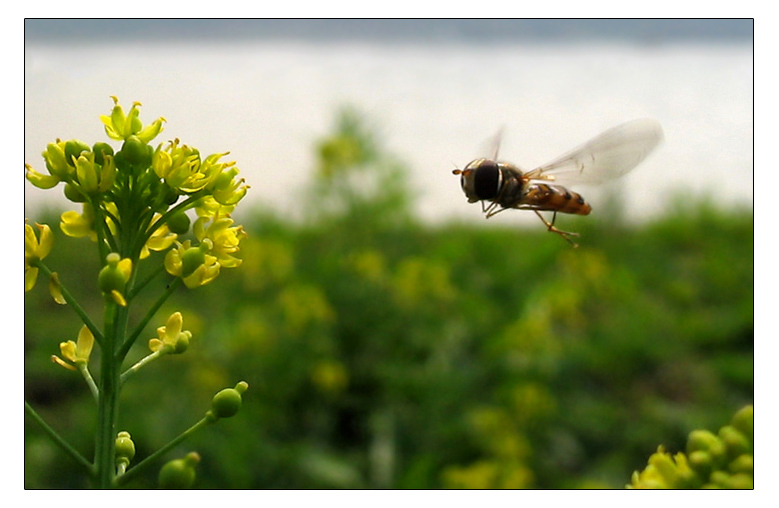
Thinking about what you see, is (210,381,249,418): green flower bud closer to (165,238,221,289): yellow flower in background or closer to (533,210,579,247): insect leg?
(165,238,221,289): yellow flower in background

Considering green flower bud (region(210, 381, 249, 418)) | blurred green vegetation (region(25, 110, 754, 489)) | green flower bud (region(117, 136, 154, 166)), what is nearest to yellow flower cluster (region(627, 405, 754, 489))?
green flower bud (region(210, 381, 249, 418))

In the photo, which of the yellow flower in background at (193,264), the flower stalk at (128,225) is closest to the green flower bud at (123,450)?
the flower stalk at (128,225)

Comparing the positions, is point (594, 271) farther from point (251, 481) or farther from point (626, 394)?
point (251, 481)

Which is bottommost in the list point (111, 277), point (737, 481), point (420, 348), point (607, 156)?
point (420, 348)

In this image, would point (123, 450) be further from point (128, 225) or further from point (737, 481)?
point (737, 481)

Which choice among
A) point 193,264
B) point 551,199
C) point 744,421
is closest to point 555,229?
point 551,199

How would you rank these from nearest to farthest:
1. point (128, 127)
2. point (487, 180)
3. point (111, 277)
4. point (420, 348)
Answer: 1. point (111, 277)
2. point (128, 127)
3. point (487, 180)
4. point (420, 348)

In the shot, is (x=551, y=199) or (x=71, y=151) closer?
(x=71, y=151)
